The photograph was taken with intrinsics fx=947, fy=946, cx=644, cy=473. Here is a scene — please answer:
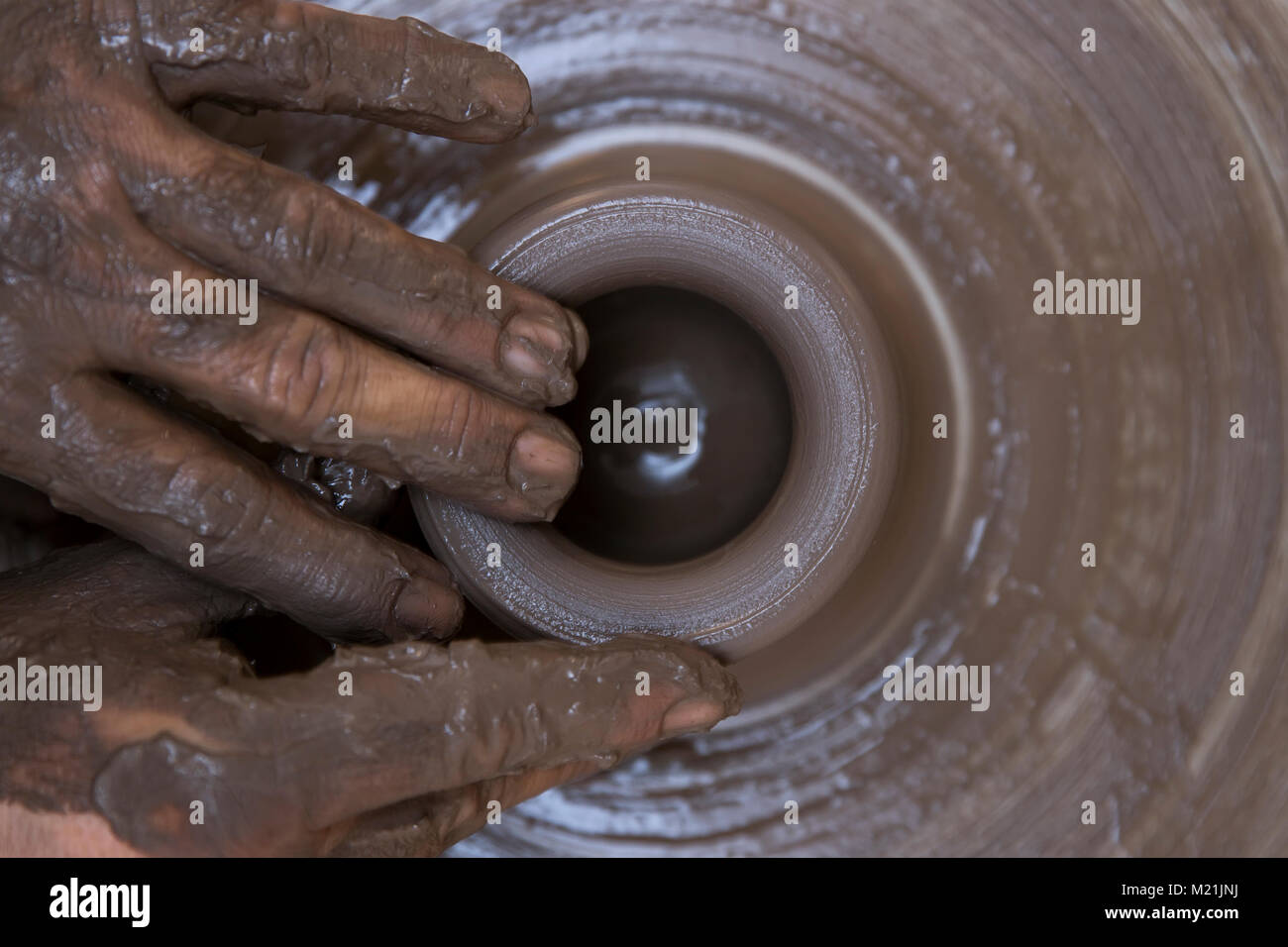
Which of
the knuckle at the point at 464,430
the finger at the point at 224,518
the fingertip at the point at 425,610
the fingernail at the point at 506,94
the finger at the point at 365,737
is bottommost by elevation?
the finger at the point at 365,737

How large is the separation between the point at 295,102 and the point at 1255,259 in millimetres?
1375

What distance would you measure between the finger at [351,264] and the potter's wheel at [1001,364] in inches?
12.5

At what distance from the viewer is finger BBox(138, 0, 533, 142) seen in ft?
3.80

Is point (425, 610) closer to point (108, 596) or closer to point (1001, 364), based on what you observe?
point (108, 596)

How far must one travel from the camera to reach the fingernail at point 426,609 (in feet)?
4.40

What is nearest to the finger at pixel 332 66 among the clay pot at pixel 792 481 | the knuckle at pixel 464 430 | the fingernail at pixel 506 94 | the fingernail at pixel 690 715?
the fingernail at pixel 506 94

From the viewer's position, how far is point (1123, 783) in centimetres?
147

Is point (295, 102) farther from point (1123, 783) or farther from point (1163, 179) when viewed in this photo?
point (1123, 783)

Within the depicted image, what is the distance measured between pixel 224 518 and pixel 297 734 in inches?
11.6

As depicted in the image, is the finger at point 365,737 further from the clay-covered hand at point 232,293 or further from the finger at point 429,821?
the clay-covered hand at point 232,293

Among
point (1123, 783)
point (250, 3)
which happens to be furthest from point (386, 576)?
point (1123, 783)

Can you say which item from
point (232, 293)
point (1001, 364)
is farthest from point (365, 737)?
point (1001, 364)

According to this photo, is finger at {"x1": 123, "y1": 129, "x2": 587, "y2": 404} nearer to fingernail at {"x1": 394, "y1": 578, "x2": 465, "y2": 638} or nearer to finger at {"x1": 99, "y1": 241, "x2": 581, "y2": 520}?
finger at {"x1": 99, "y1": 241, "x2": 581, "y2": 520}

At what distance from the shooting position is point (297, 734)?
1.12 metres
